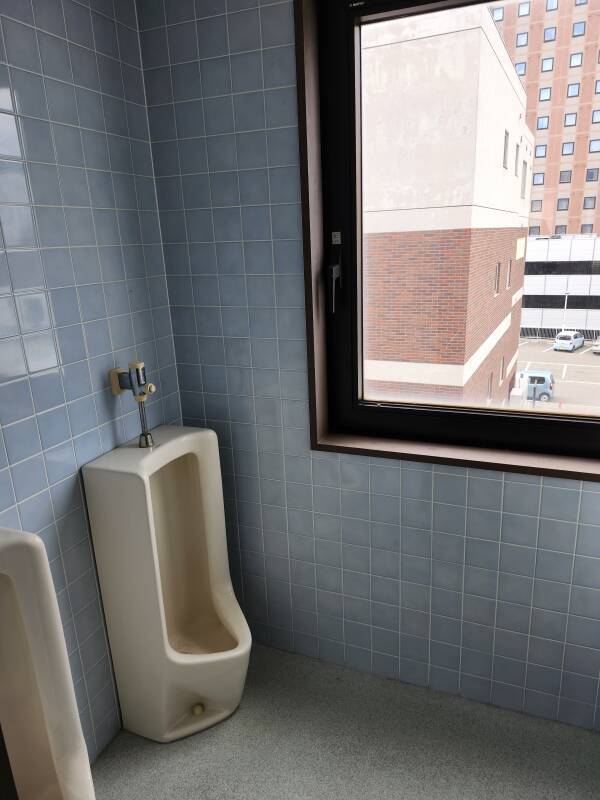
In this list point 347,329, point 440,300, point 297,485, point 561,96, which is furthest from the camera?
point 297,485

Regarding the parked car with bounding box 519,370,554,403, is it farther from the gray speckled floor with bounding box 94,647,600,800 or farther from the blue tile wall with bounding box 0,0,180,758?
the blue tile wall with bounding box 0,0,180,758

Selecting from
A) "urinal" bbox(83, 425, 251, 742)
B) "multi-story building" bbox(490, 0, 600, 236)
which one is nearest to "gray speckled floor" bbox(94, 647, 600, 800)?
"urinal" bbox(83, 425, 251, 742)

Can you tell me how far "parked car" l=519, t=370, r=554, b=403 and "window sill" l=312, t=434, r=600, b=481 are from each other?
16 cm

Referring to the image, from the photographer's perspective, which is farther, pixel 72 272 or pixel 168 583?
pixel 168 583

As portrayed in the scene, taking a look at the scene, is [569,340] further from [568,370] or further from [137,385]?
[137,385]

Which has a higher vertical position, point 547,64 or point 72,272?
point 547,64

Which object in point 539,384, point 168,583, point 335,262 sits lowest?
point 168,583

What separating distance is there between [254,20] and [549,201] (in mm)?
894

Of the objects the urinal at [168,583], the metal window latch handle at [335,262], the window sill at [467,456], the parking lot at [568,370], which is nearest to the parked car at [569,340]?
the parking lot at [568,370]

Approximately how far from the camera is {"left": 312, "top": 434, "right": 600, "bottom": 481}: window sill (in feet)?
4.85

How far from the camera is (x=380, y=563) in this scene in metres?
1.76

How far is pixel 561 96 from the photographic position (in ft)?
4.42

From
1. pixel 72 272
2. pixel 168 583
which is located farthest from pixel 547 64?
pixel 168 583

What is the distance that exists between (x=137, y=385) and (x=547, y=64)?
1.30 metres
